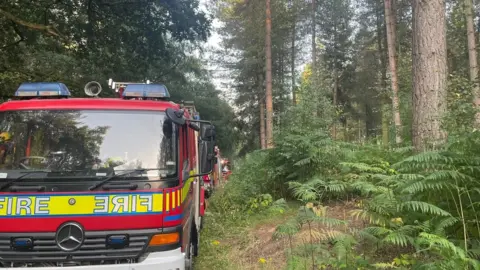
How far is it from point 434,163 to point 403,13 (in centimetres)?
2160

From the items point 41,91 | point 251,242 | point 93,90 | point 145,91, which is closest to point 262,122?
point 251,242

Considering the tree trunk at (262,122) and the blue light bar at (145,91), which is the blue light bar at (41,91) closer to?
the blue light bar at (145,91)

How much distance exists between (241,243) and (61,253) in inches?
162

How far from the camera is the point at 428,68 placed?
6203mm

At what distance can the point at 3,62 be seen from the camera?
1337 centimetres

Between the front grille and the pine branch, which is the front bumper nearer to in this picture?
the front grille

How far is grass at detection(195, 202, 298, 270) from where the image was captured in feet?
20.2

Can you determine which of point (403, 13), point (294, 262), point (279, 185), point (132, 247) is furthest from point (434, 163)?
point (403, 13)

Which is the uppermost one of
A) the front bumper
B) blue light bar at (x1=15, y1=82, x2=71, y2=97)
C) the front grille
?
blue light bar at (x1=15, y1=82, x2=71, y2=97)

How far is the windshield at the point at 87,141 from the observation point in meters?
4.38

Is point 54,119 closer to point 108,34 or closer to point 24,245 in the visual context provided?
point 24,245

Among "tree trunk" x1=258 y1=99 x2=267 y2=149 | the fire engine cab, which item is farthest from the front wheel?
"tree trunk" x1=258 y1=99 x2=267 y2=149

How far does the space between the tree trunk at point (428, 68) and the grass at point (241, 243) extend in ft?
9.84

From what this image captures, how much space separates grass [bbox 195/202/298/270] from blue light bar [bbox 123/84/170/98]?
292cm
